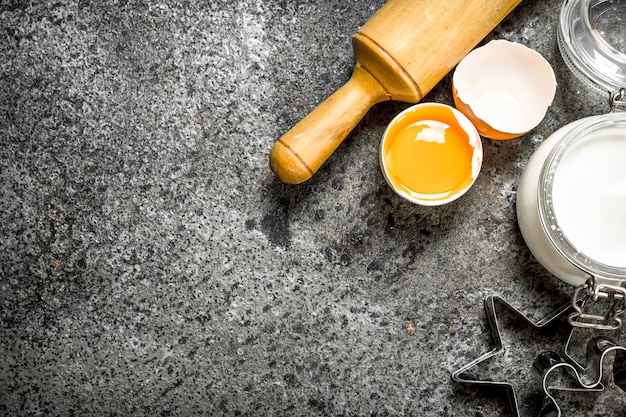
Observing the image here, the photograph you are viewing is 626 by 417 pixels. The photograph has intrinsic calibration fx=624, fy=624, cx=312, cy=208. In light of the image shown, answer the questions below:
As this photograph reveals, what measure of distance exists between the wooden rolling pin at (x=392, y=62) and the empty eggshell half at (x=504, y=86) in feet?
0.14

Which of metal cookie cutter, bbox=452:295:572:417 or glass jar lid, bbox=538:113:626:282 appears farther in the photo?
metal cookie cutter, bbox=452:295:572:417

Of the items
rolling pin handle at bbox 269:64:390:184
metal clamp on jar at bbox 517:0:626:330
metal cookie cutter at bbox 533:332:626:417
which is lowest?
metal cookie cutter at bbox 533:332:626:417

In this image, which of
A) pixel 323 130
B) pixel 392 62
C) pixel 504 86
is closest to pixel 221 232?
pixel 323 130

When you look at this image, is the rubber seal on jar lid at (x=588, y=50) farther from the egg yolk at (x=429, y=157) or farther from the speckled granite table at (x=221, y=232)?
the egg yolk at (x=429, y=157)

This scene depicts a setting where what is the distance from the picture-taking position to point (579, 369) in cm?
83

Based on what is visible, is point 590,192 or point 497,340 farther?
point 497,340

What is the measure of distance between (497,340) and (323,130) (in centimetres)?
37

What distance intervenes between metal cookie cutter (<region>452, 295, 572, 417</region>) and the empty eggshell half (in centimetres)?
23

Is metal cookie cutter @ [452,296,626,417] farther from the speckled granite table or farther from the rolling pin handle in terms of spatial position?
the rolling pin handle

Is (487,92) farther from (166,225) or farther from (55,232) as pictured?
(55,232)

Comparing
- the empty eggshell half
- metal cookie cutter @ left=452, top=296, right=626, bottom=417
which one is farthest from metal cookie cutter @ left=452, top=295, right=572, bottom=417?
the empty eggshell half

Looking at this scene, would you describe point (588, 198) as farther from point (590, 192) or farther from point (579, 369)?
point (579, 369)

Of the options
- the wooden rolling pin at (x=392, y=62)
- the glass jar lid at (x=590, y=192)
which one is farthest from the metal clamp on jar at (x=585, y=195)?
the wooden rolling pin at (x=392, y=62)

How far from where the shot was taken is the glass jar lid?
28.4 inches
